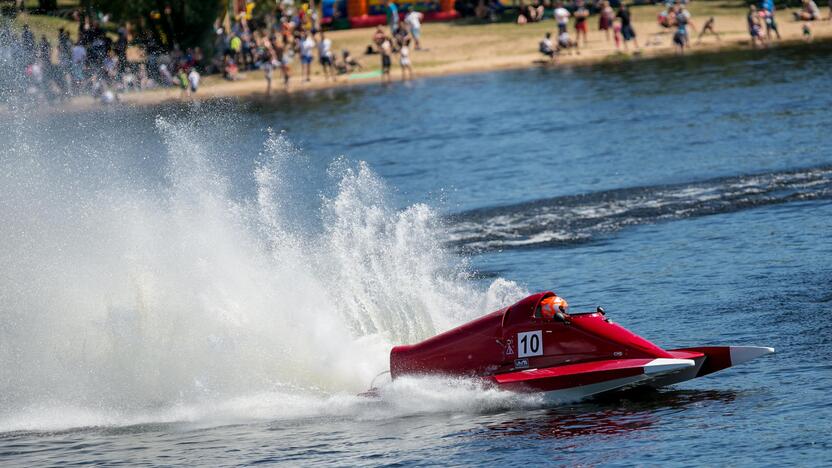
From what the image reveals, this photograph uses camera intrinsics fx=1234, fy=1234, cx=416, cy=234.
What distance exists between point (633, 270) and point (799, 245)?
129 inches

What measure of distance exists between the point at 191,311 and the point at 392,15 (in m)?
42.5

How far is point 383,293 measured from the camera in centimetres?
2038

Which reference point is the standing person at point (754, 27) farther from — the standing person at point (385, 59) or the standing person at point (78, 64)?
the standing person at point (78, 64)

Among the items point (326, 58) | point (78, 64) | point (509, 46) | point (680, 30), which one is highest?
point (78, 64)

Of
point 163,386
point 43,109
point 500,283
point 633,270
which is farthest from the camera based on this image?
point 43,109

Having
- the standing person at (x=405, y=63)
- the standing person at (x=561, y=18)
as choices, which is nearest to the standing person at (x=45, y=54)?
the standing person at (x=405, y=63)

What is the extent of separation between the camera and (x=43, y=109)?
128ft

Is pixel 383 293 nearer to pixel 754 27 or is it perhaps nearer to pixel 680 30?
pixel 680 30

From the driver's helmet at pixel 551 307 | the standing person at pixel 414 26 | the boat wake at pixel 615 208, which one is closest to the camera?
the driver's helmet at pixel 551 307

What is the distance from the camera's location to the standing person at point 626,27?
182ft

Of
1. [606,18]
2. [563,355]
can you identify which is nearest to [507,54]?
[606,18]

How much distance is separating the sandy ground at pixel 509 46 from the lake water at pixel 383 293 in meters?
20.0

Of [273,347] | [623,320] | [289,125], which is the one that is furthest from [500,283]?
[289,125]

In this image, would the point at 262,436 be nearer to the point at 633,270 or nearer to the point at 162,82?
the point at 633,270
